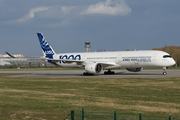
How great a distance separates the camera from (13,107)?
535 inches

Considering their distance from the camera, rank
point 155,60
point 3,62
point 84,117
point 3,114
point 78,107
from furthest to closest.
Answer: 1. point 3,62
2. point 155,60
3. point 78,107
4. point 3,114
5. point 84,117

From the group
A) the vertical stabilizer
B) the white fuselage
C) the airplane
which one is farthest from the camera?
the vertical stabilizer

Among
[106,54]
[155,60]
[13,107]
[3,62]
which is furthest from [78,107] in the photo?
[3,62]

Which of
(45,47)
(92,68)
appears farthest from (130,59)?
(45,47)

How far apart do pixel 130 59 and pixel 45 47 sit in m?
18.2

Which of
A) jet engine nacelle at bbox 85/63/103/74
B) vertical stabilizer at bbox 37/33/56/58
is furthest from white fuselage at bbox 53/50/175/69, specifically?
vertical stabilizer at bbox 37/33/56/58

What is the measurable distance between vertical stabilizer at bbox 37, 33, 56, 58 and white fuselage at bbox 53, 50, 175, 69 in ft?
18.5

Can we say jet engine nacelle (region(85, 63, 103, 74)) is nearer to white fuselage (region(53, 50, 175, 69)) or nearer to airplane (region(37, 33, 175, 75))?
airplane (region(37, 33, 175, 75))

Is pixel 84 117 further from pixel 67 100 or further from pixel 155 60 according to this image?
pixel 155 60

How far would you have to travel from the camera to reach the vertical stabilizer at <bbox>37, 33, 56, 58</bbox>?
4672 centimetres

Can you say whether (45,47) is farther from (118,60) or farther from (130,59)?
(130,59)

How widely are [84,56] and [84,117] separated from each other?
34.5 meters

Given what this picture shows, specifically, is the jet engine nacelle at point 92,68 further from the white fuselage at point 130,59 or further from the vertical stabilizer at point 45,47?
the vertical stabilizer at point 45,47

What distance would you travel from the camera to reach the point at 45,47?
46.9 meters
